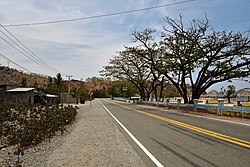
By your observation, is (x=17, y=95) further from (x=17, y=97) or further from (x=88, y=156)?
(x=88, y=156)

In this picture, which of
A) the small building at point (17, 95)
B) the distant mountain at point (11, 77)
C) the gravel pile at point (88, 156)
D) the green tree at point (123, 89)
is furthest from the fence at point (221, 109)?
the distant mountain at point (11, 77)

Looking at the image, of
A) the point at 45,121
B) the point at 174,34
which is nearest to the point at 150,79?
the point at 174,34

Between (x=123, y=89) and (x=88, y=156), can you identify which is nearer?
(x=88, y=156)

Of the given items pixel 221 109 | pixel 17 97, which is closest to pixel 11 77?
pixel 17 97

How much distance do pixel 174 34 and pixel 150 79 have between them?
1096 inches

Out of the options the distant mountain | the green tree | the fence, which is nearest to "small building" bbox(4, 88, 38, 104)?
the fence

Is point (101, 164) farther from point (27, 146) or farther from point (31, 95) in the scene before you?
point (31, 95)

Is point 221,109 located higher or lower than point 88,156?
higher

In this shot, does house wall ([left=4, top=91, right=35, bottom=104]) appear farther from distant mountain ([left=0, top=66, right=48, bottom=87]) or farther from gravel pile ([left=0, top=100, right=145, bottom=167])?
distant mountain ([left=0, top=66, right=48, bottom=87])

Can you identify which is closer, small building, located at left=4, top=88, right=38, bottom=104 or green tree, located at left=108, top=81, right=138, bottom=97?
small building, located at left=4, top=88, right=38, bottom=104

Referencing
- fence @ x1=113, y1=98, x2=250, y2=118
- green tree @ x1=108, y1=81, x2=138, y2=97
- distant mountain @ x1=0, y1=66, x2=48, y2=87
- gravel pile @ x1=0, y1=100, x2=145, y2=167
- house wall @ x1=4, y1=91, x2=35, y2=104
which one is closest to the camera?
gravel pile @ x1=0, y1=100, x2=145, y2=167

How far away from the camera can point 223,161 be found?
7086 mm

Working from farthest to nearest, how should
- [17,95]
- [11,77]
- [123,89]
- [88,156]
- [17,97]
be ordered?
[11,77], [123,89], [17,95], [17,97], [88,156]

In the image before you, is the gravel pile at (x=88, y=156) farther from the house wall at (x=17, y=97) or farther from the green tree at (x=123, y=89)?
the green tree at (x=123, y=89)
